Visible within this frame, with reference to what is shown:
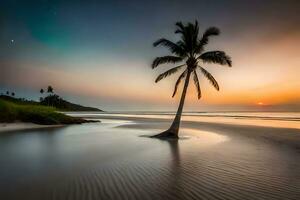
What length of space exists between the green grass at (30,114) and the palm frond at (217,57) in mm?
24676

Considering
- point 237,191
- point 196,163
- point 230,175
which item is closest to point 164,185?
point 237,191

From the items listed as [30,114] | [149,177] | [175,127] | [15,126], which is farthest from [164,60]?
[30,114]

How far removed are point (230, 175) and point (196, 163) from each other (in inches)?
84.6

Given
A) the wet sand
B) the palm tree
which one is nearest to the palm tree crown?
the palm tree

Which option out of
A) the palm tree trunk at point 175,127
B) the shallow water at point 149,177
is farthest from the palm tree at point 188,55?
the shallow water at point 149,177

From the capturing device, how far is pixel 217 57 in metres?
21.0

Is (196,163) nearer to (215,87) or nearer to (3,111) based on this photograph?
(215,87)

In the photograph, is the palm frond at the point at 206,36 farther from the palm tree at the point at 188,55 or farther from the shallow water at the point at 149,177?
the shallow water at the point at 149,177

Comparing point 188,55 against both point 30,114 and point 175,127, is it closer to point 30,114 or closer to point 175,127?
point 175,127

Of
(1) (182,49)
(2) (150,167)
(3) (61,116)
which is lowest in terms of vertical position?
(2) (150,167)

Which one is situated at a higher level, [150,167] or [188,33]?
[188,33]

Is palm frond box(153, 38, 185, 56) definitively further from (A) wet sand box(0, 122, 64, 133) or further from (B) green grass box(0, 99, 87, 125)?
(B) green grass box(0, 99, 87, 125)

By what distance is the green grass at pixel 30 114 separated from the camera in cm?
3100

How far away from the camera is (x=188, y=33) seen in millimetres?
21391
